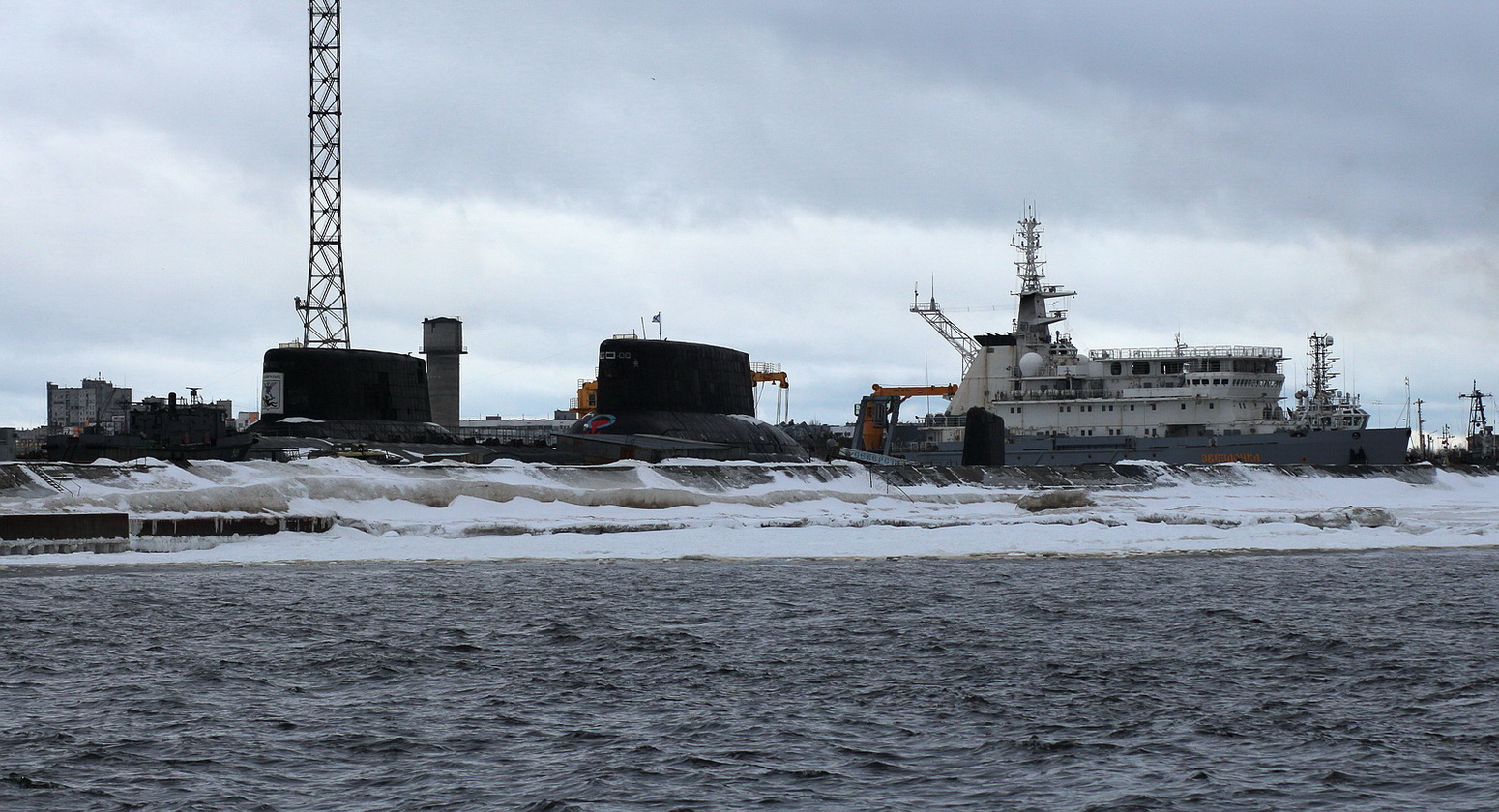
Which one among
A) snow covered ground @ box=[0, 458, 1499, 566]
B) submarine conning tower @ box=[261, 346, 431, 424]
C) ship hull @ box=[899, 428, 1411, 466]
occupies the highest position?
submarine conning tower @ box=[261, 346, 431, 424]

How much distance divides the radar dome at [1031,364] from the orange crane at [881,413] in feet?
23.3

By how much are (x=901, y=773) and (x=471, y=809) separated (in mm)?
3227

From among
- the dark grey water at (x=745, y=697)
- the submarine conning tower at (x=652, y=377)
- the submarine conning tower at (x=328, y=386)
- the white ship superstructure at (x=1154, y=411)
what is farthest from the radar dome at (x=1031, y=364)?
the dark grey water at (x=745, y=697)

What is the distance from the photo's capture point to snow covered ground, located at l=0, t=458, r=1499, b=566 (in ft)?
106

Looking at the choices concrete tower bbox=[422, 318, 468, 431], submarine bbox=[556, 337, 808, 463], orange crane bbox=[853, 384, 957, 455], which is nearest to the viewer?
submarine bbox=[556, 337, 808, 463]

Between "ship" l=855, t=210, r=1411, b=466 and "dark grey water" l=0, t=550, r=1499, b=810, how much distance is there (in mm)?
47311

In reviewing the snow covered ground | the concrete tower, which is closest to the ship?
the snow covered ground

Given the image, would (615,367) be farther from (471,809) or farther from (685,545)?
(471,809)

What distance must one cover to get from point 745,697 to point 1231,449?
207 feet

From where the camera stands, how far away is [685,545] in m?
33.3

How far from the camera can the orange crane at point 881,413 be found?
69438 millimetres

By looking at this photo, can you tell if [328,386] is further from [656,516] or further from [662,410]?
[656,516]

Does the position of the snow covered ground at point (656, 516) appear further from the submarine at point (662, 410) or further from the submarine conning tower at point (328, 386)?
the submarine conning tower at point (328, 386)

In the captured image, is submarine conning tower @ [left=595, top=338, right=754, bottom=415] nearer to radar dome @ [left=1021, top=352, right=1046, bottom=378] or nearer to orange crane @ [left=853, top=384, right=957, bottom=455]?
orange crane @ [left=853, top=384, right=957, bottom=455]
